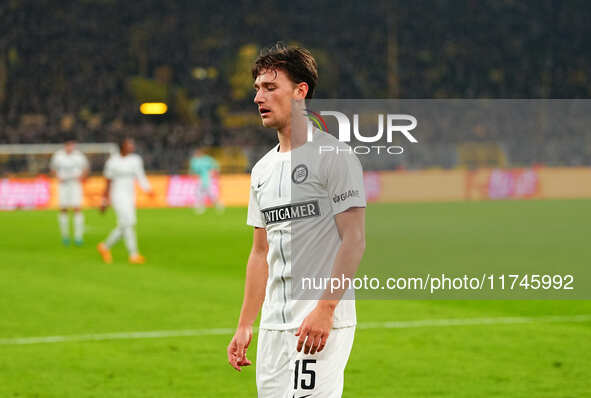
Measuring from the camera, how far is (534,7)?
52500 mm

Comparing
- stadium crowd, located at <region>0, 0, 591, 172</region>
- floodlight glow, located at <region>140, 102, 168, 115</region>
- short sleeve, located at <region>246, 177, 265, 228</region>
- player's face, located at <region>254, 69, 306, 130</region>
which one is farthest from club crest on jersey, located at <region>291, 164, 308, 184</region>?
floodlight glow, located at <region>140, 102, 168, 115</region>

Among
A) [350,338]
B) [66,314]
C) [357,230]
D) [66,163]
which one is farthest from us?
[66,163]

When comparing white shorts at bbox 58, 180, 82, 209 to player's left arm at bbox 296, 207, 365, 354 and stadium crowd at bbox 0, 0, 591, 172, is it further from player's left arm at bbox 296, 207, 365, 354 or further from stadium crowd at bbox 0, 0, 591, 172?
stadium crowd at bbox 0, 0, 591, 172

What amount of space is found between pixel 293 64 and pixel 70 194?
723 inches

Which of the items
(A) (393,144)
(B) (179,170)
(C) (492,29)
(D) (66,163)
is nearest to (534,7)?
(C) (492,29)

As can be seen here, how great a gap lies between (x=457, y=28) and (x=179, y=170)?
20.2 metres

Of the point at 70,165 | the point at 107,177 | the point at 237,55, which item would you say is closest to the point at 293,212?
the point at 107,177

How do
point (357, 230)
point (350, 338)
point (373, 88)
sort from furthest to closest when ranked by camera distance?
1. point (373, 88)
2. point (350, 338)
3. point (357, 230)

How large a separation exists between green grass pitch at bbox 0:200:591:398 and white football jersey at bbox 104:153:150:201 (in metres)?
1.21

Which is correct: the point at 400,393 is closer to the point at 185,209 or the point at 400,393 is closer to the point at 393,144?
the point at 393,144

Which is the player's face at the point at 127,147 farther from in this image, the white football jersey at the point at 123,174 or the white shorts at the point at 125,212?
the white shorts at the point at 125,212

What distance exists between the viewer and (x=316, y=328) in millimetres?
3605

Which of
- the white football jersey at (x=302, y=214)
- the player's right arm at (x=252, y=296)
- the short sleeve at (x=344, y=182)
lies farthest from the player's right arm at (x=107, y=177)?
the short sleeve at (x=344, y=182)

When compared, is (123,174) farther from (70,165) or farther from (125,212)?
(70,165)
